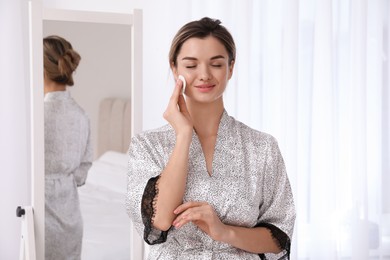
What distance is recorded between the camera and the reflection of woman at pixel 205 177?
1608 mm

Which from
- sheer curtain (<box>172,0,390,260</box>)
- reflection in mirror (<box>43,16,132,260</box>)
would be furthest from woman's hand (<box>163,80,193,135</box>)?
sheer curtain (<box>172,0,390,260</box>)

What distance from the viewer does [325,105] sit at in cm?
315

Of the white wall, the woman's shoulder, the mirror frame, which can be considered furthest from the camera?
the white wall

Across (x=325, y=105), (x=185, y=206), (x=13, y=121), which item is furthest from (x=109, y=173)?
(x=325, y=105)

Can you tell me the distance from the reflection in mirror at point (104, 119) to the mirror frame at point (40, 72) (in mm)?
22

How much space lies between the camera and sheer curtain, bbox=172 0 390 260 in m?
3.04

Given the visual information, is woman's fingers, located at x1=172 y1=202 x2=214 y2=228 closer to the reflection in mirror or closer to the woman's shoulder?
the woman's shoulder

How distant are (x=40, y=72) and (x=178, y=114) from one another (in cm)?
61

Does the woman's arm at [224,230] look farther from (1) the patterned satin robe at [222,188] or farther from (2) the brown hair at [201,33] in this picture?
(2) the brown hair at [201,33]

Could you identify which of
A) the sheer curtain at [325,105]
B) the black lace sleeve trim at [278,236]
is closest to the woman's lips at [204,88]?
the black lace sleeve trim at [278,236]

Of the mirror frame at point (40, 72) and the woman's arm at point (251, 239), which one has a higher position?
the mirror frame at point (40, 72)

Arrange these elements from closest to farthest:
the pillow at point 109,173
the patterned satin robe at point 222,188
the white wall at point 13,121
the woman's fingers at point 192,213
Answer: the woman's fingers at point 192,213 < the patterned satin robe at point 222,188 < the pillow at point 109,173 < the white wall at point 13,121

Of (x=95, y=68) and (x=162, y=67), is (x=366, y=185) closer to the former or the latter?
(x=162, y=67)

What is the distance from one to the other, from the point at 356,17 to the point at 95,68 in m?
1.52
